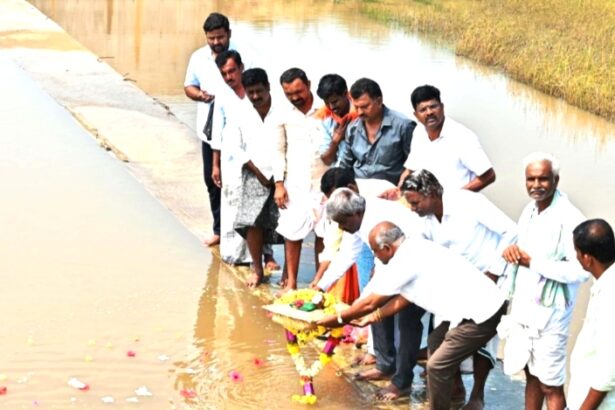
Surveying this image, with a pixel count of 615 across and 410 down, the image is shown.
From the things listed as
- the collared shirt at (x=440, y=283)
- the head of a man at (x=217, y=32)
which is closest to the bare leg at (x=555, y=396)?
the collared shirt at (x=440, y=283)

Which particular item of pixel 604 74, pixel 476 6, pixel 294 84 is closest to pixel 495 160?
pixel 604 74

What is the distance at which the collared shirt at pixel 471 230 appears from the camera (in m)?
5.80

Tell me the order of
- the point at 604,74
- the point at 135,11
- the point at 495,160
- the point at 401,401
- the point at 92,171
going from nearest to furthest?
1. the point at 401,401
2. the point at 92,171
3. the point at 495,160
4. the point at 604,74
5. the point at 135,11

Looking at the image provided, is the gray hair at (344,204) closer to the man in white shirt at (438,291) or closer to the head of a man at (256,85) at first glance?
the man in white shirt at (438,291)

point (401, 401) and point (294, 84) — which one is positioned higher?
point (294, 84)

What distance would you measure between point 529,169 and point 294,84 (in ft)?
7.34

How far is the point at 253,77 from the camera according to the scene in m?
7.45

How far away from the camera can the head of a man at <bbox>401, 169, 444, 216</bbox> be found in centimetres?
570

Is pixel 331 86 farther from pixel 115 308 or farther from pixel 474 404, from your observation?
pixel 474 404

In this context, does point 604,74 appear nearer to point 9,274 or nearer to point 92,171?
point 92,171

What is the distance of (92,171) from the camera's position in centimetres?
1055

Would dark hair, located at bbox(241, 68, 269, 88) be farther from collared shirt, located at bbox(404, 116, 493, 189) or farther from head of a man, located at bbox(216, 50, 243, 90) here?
collared shirt, located at bbox(404, 116, 493, 189)

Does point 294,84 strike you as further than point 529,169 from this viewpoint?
Yes

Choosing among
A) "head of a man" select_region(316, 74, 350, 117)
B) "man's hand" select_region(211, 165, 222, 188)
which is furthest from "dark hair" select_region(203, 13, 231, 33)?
"head of a man" select_region(316, 74, 350, 117)
